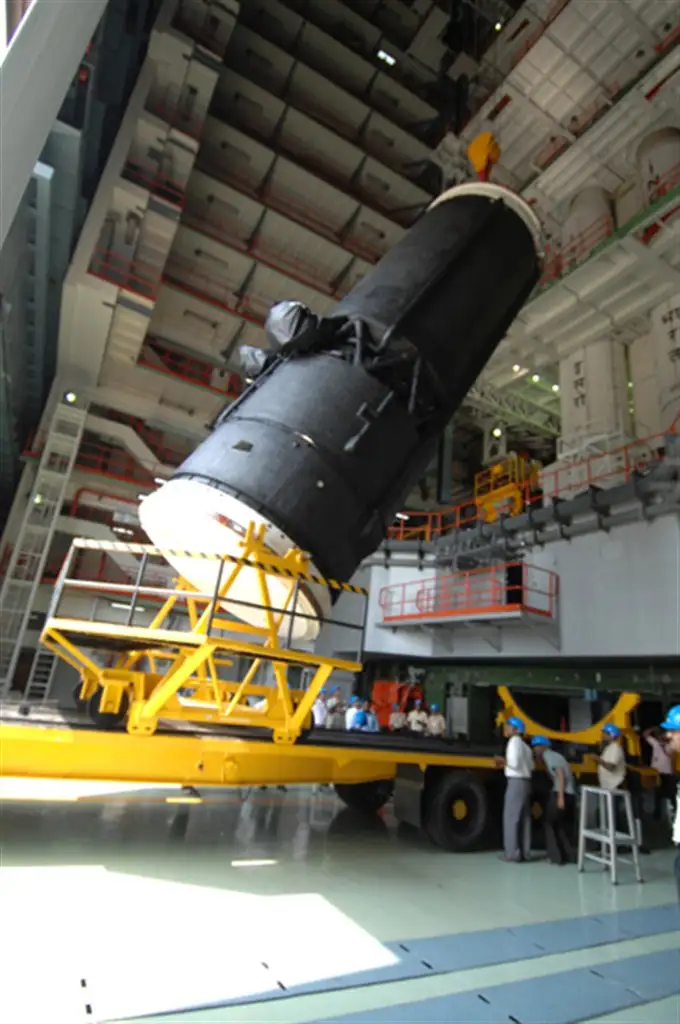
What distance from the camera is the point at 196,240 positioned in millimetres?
16344

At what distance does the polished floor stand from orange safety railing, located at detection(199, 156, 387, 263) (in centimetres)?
1603

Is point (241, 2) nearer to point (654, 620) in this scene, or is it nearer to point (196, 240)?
point (196, 240)

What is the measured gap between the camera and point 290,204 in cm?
1745

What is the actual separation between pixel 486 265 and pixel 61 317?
1139 centimetres

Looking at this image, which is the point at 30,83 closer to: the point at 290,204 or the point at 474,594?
the point at 474,594

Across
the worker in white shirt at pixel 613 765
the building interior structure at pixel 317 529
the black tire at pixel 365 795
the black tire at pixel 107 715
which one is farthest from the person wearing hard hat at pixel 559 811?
the black tire at pixel 107 715

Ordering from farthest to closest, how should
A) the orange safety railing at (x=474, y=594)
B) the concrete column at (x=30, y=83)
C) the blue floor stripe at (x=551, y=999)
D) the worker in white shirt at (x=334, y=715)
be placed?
the worker in white shirt at (x=334, y=715), the orange safety railing at (x=474, y=594), the blue floor stripe at (x=551, y=999), the concrete column at (x=30, y=83)

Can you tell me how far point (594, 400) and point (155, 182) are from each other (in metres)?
12.7

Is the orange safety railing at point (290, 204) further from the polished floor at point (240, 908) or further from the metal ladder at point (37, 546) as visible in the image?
the polished floor at point (240, 908)

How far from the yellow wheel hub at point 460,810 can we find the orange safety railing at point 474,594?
4.76 meters

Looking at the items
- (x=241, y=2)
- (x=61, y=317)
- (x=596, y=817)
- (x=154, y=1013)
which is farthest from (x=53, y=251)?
(x=596, y=817)

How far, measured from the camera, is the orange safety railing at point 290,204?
16312 millimetres

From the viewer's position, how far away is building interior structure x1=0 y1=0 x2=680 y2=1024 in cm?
345

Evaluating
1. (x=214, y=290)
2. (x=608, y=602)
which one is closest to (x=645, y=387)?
(x=608, y=602)
